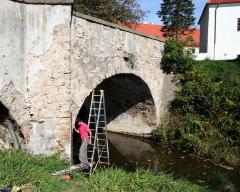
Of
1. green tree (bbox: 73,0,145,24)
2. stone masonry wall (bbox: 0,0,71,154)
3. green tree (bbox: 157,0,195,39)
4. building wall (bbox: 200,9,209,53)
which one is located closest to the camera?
stone masonry wall (bbox: 0,0,71,154)

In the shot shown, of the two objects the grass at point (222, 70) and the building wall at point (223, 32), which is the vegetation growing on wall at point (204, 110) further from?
the building wall at point (223, 32)

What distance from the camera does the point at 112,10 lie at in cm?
1927

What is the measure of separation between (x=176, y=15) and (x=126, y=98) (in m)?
24.6

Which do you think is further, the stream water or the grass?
the grass

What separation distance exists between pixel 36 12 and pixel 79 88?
249 centimetres

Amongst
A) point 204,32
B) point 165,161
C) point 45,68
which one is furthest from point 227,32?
point 45,68

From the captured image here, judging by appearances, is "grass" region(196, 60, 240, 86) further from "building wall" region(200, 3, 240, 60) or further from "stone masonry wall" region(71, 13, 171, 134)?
"building wall" region(200, 3, 240, 60)

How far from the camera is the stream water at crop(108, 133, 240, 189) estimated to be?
11.5m

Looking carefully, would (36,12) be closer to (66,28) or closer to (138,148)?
(66,28)

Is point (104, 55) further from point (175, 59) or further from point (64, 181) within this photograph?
point (175, 59)

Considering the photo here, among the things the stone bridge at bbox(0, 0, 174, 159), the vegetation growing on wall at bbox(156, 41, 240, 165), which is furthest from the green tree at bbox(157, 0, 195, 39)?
the stone bridge at bbox(0, 0, 174, 159)

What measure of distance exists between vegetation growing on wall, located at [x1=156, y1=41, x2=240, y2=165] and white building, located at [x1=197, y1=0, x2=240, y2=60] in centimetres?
1188

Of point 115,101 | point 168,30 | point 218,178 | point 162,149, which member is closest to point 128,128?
point 115,101

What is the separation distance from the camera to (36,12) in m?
8.68
